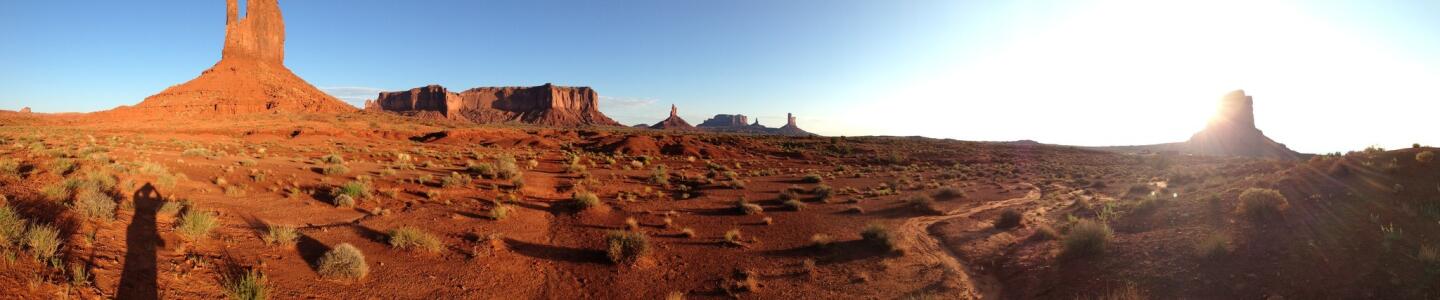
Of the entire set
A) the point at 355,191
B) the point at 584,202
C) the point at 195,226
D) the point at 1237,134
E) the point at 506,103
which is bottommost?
the point at 584,202

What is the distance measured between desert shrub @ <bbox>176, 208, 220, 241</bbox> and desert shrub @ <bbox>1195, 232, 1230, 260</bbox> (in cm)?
1452

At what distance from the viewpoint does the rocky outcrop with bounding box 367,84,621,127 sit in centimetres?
13825

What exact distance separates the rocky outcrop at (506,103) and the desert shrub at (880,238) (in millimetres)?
129578

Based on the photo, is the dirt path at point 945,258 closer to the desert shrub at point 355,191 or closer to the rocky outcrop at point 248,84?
the desert shrub at point 355,191

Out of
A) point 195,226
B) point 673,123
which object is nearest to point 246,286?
point 195,226

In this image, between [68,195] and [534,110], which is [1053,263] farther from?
[534,110]

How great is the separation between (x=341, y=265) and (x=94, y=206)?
2969 millimetres

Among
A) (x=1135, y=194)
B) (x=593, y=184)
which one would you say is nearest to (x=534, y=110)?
(x=593, y=184)

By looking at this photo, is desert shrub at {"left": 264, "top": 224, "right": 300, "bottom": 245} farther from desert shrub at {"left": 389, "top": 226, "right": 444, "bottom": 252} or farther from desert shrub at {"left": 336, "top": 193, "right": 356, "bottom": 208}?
desert shrub at {"left": 336, "top": 193, "right": 356, "bottom": 208}

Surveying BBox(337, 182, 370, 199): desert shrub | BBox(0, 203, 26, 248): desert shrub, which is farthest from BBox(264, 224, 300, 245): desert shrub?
BBox(337, 182, 370, 199): desert shrub

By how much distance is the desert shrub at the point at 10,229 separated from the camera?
4520 mm

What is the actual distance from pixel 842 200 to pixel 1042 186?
36.2 feet

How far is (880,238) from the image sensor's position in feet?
34.0

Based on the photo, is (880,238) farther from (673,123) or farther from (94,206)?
(673,123)
